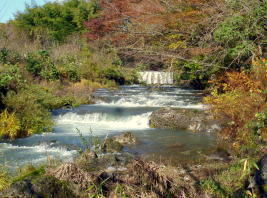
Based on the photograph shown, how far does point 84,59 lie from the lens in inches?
952

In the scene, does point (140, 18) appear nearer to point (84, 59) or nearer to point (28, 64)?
point (28, 64)

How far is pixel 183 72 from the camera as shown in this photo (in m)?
13.9

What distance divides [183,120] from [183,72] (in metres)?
2.40

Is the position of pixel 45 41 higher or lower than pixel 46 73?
higher

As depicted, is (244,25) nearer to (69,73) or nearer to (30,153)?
(30,153)

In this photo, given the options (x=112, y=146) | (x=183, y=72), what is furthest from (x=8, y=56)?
(x=112, y=146)

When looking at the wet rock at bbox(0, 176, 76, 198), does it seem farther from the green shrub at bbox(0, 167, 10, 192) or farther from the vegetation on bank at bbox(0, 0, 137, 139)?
the vegetation on bank at bbox(0, 0, 137, 139)

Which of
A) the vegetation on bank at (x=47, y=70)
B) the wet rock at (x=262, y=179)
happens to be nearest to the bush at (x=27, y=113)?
the vegetation on bank at (x=47, y=70)

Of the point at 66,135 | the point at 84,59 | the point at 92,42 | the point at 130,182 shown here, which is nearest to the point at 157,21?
the point at 66,135

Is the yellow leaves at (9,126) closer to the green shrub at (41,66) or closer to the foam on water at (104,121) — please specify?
the foam on water at (104,121)

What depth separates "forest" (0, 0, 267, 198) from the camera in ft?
14.7

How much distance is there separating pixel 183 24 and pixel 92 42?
1862 cm

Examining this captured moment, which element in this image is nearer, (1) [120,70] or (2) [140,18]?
(2) [140,18]

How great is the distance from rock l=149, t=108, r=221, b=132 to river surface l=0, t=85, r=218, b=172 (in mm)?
416
